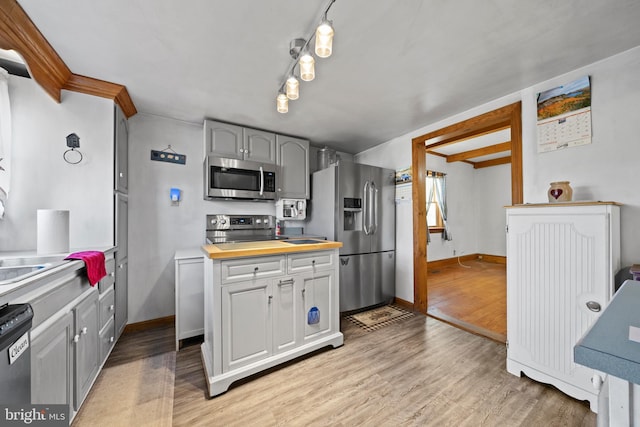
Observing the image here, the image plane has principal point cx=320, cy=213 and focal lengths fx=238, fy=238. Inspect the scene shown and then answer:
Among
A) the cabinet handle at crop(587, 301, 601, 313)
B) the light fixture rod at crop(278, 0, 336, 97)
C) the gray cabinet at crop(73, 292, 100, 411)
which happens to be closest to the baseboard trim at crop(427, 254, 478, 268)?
the cabinet handle at crop(587, 301, 601, 313)

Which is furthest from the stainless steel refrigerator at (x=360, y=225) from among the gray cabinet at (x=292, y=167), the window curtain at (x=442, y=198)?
the window curtain at (x=442, y=198)

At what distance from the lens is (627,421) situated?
17.6 inches

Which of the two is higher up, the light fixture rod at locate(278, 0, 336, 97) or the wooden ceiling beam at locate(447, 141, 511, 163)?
the wooden ceiling beam at locate(447, 141, 511, 163)

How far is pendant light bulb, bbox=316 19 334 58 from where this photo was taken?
1160 mm

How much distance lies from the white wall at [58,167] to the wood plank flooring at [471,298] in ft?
11.8

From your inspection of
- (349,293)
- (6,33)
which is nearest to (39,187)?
(6,33)

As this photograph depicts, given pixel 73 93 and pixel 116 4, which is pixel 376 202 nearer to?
pixel 116 4

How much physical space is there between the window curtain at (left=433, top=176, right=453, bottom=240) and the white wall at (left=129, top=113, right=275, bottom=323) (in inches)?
182

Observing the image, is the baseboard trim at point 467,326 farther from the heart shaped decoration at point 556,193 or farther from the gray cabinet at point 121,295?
the gray cabinet at point 121,295

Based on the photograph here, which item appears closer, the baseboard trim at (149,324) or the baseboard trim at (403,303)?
the baseboard trim at (149,324)

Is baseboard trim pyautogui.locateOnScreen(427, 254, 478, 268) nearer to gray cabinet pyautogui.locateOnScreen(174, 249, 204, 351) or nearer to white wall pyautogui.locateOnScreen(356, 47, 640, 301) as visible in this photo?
white wall pyautogui.locateOnScreen(356, 47, 640, 301)

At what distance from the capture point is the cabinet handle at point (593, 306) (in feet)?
4.63

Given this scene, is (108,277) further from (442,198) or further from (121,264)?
→ (442,198)

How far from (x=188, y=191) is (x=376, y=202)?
2.33 meters
